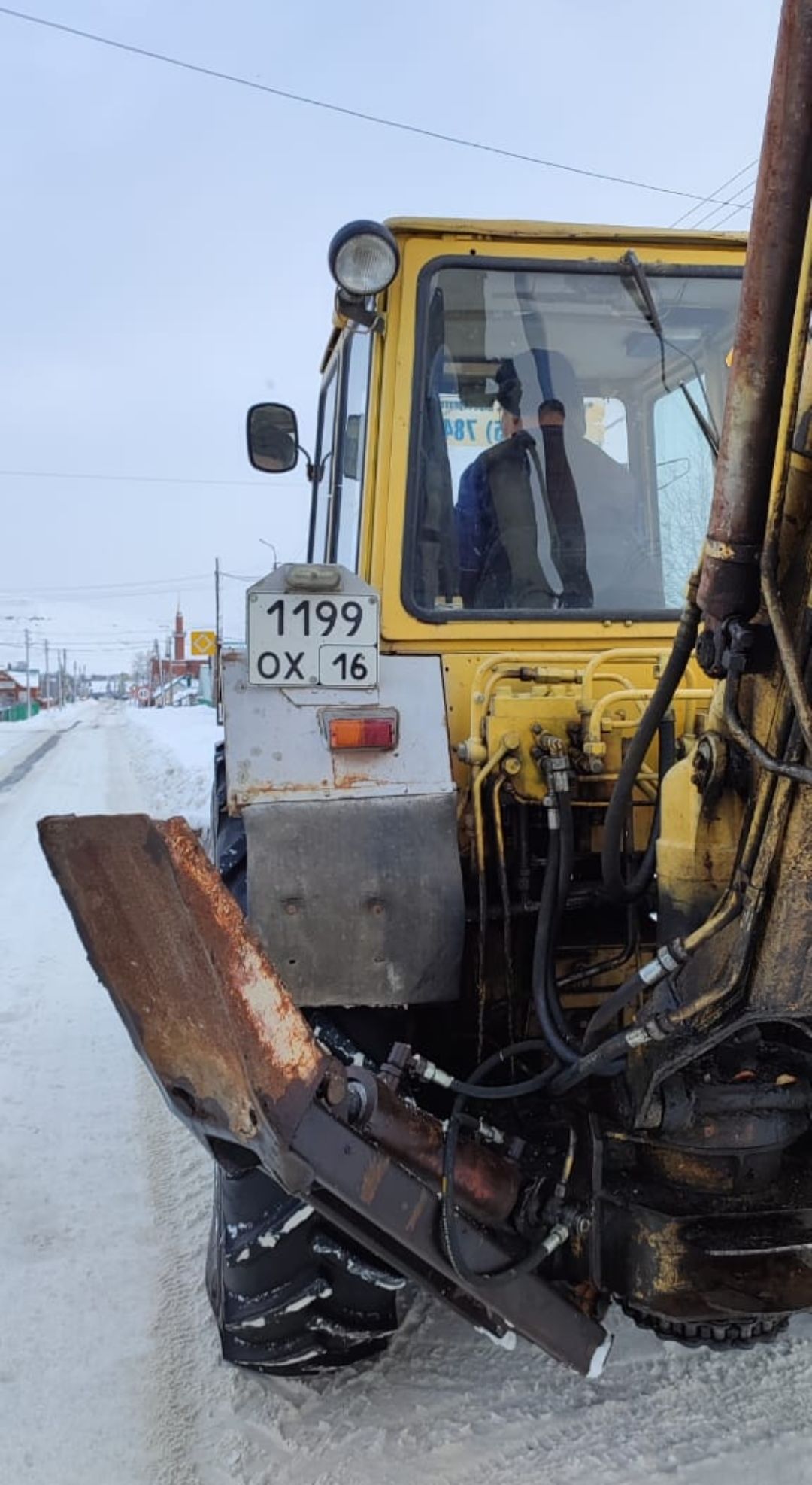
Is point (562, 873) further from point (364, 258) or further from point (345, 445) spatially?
point (345, 445)

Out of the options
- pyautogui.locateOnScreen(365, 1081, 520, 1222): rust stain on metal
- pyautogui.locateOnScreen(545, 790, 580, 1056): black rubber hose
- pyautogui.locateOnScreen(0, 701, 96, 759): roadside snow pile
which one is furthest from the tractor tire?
pyautogui.locateOnScreen(0, 701, 96, 759): roadside snow pile

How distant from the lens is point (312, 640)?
2.41 m

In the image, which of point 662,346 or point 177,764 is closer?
point 662,346

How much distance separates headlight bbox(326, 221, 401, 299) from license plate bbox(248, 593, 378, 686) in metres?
0.72

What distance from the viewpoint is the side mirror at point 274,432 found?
399 cm

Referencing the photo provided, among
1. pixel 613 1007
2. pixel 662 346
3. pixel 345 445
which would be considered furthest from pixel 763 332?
pixel 345 445

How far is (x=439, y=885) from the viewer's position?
7.66 feet

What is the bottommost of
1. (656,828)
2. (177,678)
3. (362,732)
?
(177,678)

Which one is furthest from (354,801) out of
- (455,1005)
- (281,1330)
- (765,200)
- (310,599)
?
(765,200)

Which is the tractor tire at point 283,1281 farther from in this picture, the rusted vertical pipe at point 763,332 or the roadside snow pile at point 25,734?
the roadside snow pile at point 25,734

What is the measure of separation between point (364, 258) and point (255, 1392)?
2.67 metres

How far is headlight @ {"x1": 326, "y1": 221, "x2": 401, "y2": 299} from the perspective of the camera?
2.45 meters

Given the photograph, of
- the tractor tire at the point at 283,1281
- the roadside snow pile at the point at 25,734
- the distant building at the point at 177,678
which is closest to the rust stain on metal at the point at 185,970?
the tractor tire at the point at 283,1281

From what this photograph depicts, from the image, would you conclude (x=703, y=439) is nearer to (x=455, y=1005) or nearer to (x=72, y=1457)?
(x=455, y=1005)
